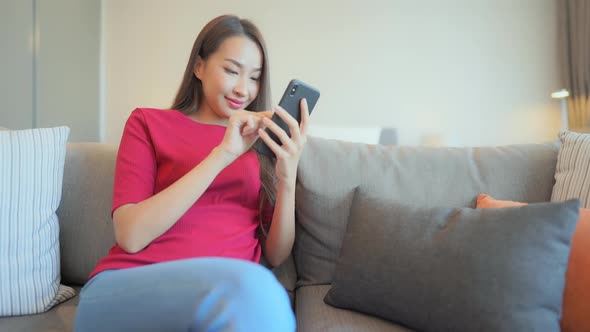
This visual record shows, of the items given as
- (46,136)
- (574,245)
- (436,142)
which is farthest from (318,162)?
(436,142)

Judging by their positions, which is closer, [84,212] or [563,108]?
[84,212]

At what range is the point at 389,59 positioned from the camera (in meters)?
3.20

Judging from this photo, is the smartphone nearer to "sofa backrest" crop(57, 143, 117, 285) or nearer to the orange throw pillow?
"sofa backrest" crop(57, 143, 117, 285)

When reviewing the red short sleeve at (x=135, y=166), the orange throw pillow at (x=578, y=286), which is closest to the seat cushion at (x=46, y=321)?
the red short sleeve at (x=135, y=166)

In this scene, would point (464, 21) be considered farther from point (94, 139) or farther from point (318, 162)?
point (94, 139)

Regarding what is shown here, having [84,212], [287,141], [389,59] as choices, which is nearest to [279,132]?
[287,141]

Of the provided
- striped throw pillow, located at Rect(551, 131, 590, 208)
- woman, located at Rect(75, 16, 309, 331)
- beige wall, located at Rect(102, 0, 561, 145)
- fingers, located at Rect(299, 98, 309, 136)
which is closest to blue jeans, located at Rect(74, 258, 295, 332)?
woman, located at Rect(75, 16, 309, 331)

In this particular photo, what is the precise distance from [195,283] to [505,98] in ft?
10.1

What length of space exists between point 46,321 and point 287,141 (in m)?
0.69

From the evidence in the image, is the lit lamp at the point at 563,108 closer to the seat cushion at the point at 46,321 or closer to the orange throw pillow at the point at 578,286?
the orange throw pillow at the point at 578,286

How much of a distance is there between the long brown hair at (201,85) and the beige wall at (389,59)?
206 centimetres

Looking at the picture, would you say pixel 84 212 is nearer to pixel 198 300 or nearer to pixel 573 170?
pixel 198 300

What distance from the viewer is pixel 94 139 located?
3195 mm

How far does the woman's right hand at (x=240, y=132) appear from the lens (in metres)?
0.93
